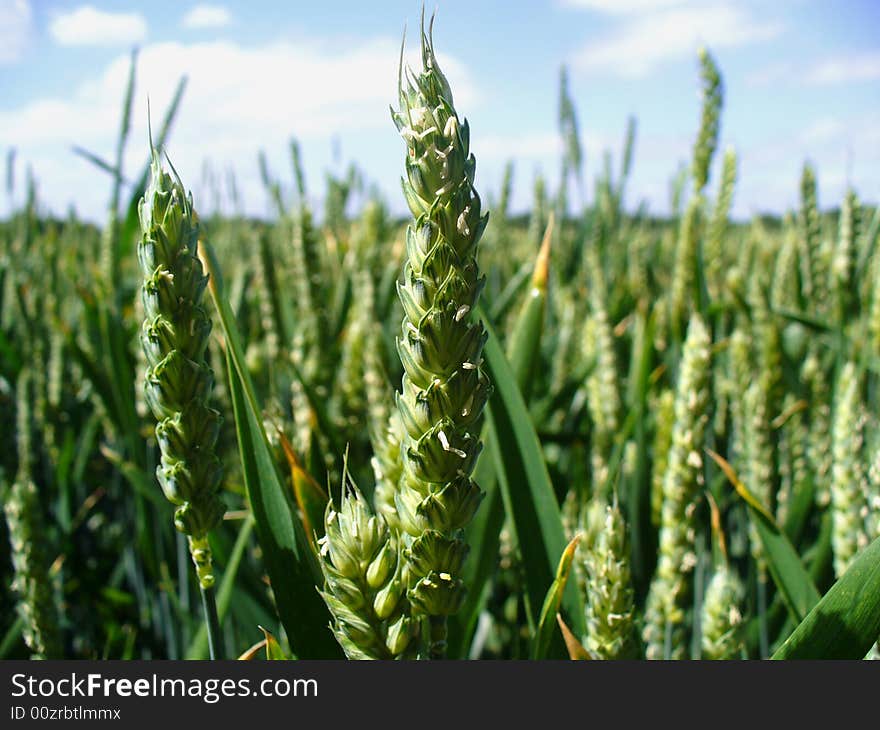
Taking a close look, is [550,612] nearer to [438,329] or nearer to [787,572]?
[438,329]

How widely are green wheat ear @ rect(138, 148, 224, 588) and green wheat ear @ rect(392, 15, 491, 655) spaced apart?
178 millimetres

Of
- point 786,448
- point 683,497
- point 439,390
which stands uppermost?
point 439,390

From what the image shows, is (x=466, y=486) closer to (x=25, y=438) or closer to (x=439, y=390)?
(x=439, y=390)

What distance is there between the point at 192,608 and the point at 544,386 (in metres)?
1.32

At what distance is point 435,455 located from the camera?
0.55m

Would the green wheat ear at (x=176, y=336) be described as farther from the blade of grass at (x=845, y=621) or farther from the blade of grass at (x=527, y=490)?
the blade of grass at (x=845, y=621)

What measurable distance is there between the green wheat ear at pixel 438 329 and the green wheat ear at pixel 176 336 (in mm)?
178

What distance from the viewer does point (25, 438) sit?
1.83 meters

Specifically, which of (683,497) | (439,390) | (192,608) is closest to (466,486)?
(439,390)

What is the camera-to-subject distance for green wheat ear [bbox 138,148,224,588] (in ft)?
1.97

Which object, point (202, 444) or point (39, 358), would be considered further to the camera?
point (39, 358)

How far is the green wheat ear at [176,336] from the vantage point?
0.60 m

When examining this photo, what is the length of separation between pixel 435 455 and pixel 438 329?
0.09 meters

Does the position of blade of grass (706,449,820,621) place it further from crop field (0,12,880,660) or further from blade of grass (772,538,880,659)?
blade of grass (772,538,880,659)
